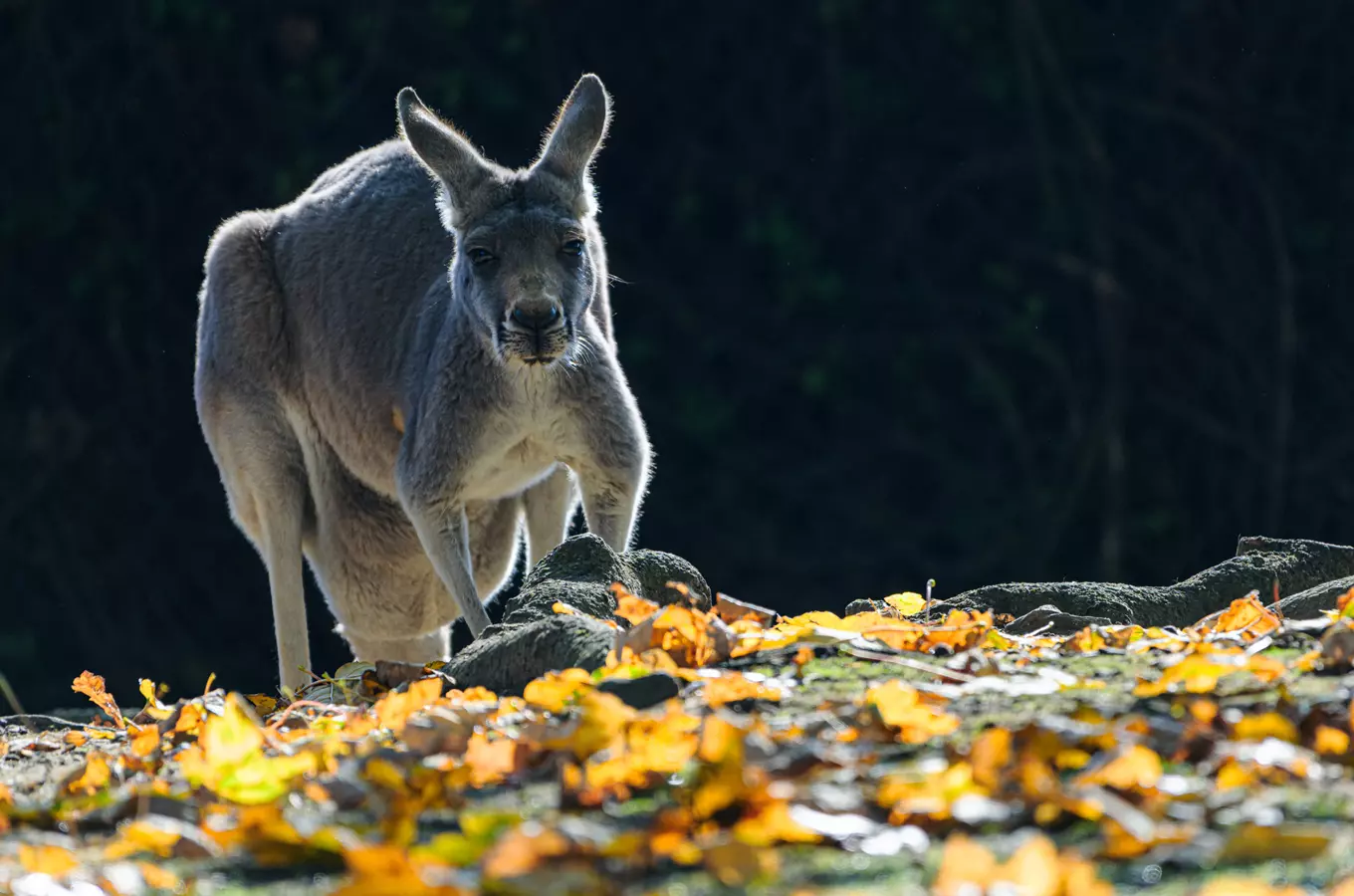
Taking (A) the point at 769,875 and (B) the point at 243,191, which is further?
(B) the point at 243,191

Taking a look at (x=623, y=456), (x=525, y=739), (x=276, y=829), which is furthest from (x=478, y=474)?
(x=276, y=829)

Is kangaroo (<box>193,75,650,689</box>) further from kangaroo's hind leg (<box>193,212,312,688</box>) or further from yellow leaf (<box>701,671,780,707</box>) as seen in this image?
yellow leaf (<box>701,671,780,707</box>)

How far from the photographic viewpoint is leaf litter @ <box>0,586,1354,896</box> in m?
1.62

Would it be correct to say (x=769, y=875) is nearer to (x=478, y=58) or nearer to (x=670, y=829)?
(x=670, y=829)

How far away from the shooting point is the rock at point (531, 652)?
2.92m

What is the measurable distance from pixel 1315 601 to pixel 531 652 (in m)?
1.39

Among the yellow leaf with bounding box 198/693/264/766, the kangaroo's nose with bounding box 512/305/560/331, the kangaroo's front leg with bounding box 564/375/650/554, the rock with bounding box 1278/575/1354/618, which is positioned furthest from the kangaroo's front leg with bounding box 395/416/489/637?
the yellow leaf with bounding box 198/693/264/766

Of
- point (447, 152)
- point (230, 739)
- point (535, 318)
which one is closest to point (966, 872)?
point (230, 739)

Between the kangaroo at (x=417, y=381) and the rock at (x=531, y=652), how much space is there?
1335 millimetres

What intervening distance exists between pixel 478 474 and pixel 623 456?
40cm

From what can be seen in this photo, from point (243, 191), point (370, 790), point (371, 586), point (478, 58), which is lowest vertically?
point (371, 586)

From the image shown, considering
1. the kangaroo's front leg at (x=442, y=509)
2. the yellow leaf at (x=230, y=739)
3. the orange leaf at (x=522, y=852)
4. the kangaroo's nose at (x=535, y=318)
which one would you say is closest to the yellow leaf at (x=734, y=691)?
the yellow leaf at (x=230, y=739)

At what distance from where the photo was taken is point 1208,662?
91.9 inches

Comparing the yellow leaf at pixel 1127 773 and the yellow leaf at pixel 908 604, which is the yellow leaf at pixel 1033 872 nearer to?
the yellow leaf at pixel 1127 773
